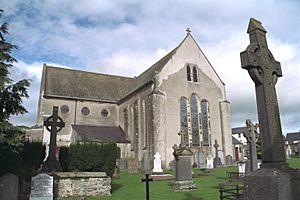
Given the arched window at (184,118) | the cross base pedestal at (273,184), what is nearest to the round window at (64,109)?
the arched window at (184,118)

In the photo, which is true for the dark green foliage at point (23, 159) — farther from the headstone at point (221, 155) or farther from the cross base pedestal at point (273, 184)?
the headstone at point (221, 155)

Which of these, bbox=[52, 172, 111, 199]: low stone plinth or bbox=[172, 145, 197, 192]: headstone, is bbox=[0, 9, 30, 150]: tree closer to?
bbox=[52, 172, 111, 199]: low stone plinth

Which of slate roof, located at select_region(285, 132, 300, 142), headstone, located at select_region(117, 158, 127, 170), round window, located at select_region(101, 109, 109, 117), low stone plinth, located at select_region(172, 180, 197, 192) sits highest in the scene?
round window, located at select_region(101, 109, 109, 117)

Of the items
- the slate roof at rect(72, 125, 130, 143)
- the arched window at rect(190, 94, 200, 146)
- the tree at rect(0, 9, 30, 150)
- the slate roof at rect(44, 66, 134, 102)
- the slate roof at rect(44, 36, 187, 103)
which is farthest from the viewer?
the slate roof at rect(44, 66, 134, 102)

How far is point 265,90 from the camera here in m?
4.51

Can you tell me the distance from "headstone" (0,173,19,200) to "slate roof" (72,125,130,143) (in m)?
17.6

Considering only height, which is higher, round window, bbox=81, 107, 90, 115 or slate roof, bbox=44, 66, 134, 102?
slate roof, bbox=44, 66, 134, 102

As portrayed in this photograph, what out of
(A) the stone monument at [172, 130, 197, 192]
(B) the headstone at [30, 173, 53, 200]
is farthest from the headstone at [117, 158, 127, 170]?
(B) the headstone at [30, 173, 53, 200]

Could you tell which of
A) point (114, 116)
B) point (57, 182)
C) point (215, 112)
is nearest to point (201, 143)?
point (215, 112)

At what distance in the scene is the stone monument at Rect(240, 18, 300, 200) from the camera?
12.9 feet

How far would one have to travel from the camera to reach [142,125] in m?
28.9

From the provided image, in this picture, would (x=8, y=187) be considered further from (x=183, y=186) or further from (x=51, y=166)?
(x=183, y=186)

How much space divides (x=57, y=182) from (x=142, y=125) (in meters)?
17.4

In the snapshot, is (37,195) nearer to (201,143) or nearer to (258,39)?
(258,39)
